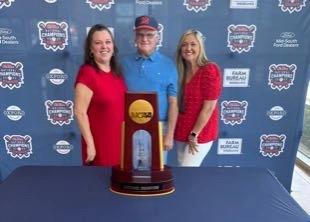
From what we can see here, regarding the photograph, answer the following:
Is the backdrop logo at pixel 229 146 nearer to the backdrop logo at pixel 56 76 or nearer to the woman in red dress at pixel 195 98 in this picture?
the woman in red dress at pixel 195 98

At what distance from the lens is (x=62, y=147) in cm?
252

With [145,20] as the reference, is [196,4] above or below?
above

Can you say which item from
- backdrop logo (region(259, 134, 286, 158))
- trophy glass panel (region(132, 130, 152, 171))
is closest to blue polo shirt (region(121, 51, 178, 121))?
trophy glass panel (region(132, 130, 152, 171))

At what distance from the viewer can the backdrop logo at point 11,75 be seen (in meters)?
2.34

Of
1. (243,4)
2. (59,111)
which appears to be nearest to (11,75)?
(59,111)

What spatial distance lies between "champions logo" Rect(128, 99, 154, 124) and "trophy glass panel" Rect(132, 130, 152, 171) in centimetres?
5

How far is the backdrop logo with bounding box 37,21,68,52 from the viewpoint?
2.27 m

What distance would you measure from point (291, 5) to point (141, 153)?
1778mm

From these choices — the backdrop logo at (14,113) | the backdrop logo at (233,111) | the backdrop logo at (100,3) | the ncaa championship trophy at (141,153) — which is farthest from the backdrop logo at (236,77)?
the backdrop logo at (14,113)

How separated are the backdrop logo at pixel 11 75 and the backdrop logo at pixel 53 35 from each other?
25 centimetres

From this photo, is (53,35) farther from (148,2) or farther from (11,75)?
(148,2)

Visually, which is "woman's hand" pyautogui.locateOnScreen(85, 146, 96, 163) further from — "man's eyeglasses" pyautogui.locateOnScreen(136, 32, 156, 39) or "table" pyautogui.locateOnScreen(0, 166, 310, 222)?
"man's eyeglasses" pyautogui.locateOnScreen(136, 32, 156, 39)

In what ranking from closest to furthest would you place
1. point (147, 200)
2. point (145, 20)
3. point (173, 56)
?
point (147, 200) < point (145, 20) < point (173, 56)

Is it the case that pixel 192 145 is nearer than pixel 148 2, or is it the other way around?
pixel 192 145
